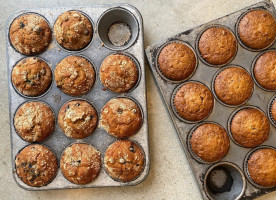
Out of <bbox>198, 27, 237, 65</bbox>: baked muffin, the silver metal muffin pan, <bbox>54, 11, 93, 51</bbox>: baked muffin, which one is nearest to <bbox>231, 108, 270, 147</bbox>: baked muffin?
<bbox>198, 27, 237, 65</bbox>: baked muffin

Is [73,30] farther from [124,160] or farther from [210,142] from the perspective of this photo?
[210,142]

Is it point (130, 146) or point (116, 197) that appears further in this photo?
point (116, 197)

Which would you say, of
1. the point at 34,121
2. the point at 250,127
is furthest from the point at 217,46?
the point at 34,121

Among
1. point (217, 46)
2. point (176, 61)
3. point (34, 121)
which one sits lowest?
point (34, 121)

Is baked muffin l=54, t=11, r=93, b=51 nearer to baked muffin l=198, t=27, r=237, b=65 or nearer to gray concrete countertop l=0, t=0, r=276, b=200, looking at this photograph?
gray concrete countertop l=0, t=0, r=276, b=200

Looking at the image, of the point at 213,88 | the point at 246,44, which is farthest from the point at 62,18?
the point at 246,44

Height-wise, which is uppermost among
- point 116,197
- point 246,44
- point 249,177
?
point 246,44

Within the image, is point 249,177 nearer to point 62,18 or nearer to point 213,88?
point 213,88
